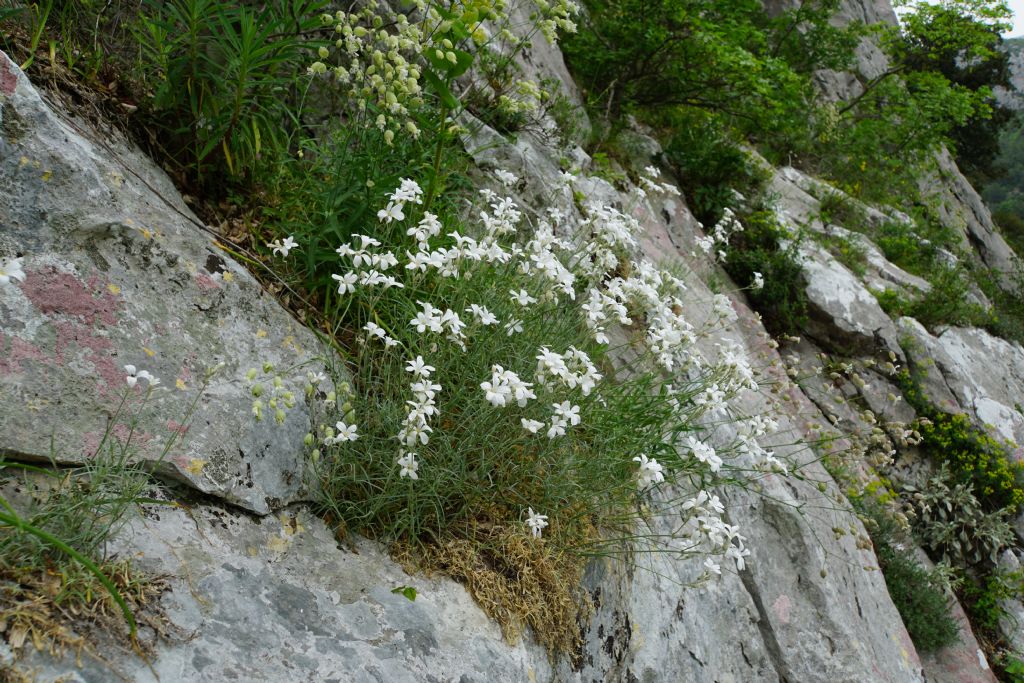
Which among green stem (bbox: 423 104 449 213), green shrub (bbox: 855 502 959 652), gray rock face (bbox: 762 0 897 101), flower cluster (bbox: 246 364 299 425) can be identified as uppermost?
gray rock face (bbox: 762 0 897 101)

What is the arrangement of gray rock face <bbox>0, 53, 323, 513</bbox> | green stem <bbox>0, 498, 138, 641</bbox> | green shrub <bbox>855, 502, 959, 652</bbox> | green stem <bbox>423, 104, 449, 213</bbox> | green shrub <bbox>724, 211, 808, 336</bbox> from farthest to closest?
green shrub <bbox>724, 211, 808, 336</bbox>, green shrub <bbox>855, 502, 959, 652</bbox>, green stem <bbox>423, 104, 449, 213</bbox>, gray rock face <bbox>0, 53, 323, 513</bbox>, green stem <bbox>0, 498, 138, 641</bbox>

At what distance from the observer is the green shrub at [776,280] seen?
6805mm

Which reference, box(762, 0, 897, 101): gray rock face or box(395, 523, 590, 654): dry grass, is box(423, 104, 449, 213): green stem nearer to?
box(395, 523, 590, 654): dry grass

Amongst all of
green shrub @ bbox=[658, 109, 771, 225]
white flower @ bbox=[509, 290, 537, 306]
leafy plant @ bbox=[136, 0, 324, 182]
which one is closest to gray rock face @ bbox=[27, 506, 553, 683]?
white flower @ bbox=[509, 290, 537, 306]

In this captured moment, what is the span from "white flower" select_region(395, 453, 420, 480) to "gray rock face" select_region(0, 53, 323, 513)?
404 millimetres

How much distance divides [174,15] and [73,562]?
238 centimetres

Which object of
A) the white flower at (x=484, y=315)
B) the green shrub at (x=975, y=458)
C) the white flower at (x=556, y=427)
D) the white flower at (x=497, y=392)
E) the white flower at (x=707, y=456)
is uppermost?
the white flower at (x=484, y=315)

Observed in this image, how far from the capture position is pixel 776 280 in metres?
6.88

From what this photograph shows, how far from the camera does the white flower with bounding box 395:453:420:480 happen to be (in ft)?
7.20

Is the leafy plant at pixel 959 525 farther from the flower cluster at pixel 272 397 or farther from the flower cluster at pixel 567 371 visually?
the flower cluster at pixel 272 397

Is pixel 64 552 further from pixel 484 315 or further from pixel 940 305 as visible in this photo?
pixel 940 305

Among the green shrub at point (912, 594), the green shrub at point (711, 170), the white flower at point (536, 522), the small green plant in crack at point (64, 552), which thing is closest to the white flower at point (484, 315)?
the white flower at point (536, 522)

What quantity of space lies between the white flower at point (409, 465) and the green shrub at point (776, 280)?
5.26 m

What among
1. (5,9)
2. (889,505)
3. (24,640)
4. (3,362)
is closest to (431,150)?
(5,9)
